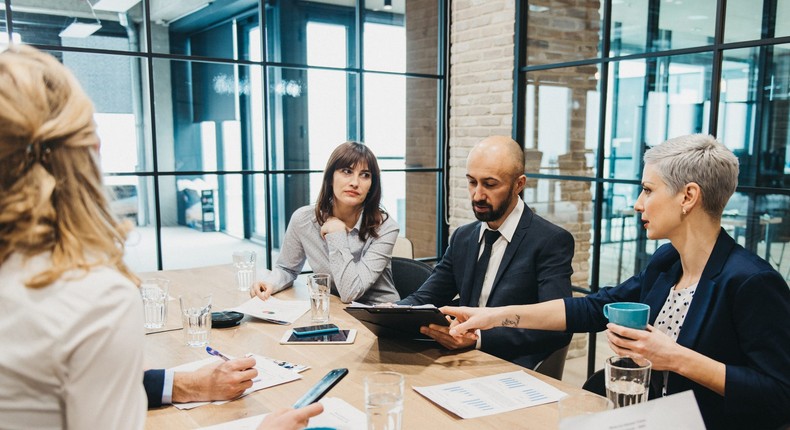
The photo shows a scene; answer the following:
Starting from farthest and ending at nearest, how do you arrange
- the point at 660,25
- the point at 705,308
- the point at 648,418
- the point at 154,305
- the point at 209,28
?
the point at 209,28
the point at 660,25
the point at 154,305
the point at 705,308
the point at 648,418

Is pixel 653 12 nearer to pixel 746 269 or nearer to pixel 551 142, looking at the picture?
pixel 551 142

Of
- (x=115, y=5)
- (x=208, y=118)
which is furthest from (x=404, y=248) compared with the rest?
(x=208, y=118)

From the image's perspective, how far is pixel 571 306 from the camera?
2.10m

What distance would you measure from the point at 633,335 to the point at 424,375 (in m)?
0.56

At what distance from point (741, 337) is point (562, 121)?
2.60 metres

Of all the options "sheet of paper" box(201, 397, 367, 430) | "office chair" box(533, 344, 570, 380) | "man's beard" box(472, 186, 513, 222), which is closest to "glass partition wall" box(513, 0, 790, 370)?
"man's beard" box(472, 186, 513, 222)

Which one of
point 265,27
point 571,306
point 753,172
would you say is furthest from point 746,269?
point 265,27

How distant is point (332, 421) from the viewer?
139cm

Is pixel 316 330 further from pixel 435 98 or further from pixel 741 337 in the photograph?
pixel 435 98

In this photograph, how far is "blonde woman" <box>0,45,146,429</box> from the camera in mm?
802

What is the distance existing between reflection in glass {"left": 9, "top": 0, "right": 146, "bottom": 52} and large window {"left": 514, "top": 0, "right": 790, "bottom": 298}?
2570 millimetres

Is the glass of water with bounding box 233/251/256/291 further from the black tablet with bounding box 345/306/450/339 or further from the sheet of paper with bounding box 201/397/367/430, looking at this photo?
the sheet of paper with bounding box 201/397/367/430

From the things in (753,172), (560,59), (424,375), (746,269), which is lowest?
(424,375)

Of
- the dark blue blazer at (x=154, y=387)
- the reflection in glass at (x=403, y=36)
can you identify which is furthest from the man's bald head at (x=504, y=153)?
the reflection in glass at (x=403, y=36)
